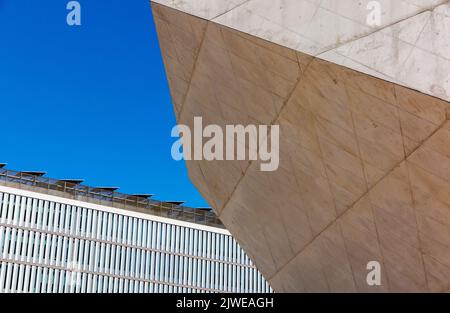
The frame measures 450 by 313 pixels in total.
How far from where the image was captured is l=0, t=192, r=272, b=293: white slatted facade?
259 feet

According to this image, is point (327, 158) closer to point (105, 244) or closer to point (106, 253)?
point (106, 253)

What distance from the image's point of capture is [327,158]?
13391 mm

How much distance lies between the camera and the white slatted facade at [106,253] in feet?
259

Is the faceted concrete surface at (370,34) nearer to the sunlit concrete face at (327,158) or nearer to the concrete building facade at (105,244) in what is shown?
the sunlit concrete face at (327,158)

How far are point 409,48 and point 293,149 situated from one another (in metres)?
3.89

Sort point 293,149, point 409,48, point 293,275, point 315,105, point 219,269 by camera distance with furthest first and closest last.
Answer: point 219,269
point 293,275
point 293,149
point 315,105
point 409,48

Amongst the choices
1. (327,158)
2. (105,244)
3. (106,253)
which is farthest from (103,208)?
(327,158)

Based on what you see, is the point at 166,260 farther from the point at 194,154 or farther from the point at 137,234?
the point at 194,154

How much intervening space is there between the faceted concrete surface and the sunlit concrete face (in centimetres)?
17

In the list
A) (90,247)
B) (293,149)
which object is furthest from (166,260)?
(293,149)

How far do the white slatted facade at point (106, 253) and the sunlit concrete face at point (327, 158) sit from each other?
64.5 meters

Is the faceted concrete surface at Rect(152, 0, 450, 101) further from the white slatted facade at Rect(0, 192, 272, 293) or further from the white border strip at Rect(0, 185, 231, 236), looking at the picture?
the white border strip at Rect(0, 185, 231, 236)

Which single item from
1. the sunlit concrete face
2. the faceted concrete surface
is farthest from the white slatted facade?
the faceted concrete surface

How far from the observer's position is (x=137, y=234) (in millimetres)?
87125
